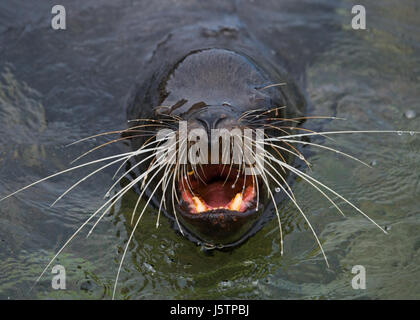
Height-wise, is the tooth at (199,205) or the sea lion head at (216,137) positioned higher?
the sea lion head at (216,137)

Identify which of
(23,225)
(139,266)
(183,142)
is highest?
(183,142)

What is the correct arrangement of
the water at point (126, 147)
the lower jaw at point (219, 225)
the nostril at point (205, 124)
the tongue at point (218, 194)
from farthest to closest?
the water at point (126, 147) < the tongue at point (218, 194) < the lower jaw at point (219, 225) < the nostril at point (205, 124)

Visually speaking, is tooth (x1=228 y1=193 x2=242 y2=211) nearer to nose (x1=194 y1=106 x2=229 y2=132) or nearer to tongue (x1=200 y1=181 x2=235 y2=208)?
tongue (x1=200 y1=181 x2=235 y2=208)

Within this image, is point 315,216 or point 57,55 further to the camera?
point 57,55

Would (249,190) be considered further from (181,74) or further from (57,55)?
(57,55)

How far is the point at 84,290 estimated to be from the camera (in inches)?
180

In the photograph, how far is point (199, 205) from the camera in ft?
14.8

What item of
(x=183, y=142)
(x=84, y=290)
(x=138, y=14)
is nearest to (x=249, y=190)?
(x=183, y=142)

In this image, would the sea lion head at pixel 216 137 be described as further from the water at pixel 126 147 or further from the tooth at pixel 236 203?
the water at pixel 126 147

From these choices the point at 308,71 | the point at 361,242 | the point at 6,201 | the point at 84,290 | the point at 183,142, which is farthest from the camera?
the point at 308,71

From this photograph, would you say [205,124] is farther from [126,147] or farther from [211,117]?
[126,147]

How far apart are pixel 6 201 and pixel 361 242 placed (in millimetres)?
2803

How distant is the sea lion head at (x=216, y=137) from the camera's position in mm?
4297

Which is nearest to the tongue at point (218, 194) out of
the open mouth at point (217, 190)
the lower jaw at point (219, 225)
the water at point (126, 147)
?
the open mouth at point (217, 190)
